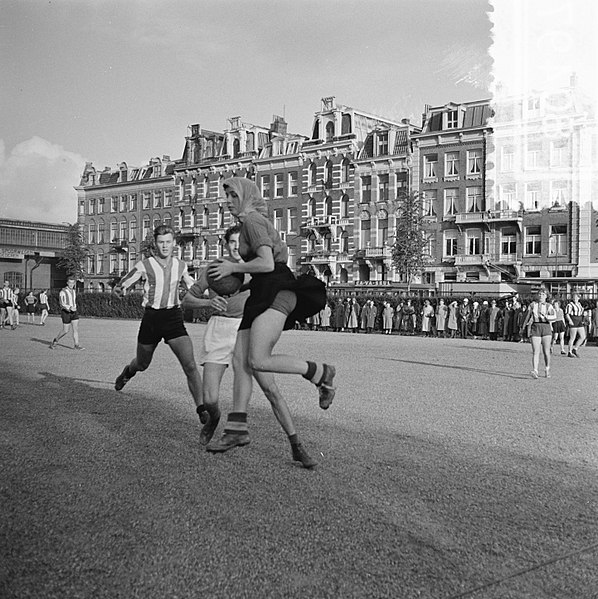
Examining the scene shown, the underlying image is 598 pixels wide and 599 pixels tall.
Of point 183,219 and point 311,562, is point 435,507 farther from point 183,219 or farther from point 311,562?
point 183,219

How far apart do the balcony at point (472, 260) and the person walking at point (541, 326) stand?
1452 inches

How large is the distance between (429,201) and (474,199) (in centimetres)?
319

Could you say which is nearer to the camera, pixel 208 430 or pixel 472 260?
pixel 208 430

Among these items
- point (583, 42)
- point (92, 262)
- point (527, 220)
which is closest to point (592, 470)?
point (583, 42)

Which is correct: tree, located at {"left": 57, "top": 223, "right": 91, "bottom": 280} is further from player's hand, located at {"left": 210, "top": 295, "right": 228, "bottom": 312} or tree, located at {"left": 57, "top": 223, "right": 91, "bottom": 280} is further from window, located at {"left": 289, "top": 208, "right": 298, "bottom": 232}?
player's hand, located at {"left": 210, "top": 295, "right": 228, "bottom": 312}

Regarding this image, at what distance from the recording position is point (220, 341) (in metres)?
7.16

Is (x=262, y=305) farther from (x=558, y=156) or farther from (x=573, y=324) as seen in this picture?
(x=558, y=156)

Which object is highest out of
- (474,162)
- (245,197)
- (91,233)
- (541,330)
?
(474,162)

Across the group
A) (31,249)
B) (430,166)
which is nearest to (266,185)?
(430,166)

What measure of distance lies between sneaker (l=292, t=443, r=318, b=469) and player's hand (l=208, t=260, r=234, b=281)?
1.27 m

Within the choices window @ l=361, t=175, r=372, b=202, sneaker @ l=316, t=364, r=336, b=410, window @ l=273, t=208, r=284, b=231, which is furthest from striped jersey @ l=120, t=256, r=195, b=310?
window @ l=273, t=208, r=284, b=231

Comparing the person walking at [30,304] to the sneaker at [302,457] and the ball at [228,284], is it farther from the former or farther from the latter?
the sneaker at [302,457]

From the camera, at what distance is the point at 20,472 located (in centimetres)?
544

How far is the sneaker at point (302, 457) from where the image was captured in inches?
226
